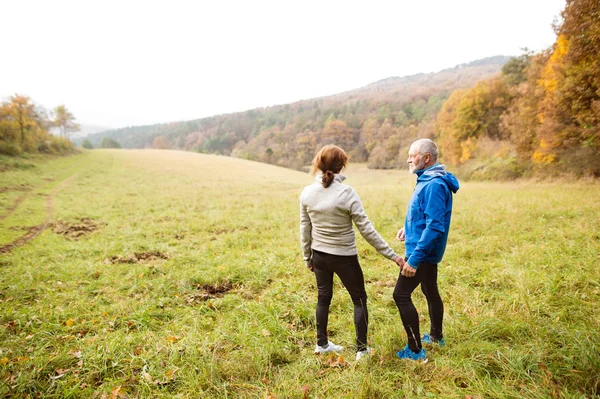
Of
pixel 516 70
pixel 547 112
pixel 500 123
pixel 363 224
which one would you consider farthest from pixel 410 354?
A: pixel 516 70

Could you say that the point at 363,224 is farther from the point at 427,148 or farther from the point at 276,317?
the point at 276,317

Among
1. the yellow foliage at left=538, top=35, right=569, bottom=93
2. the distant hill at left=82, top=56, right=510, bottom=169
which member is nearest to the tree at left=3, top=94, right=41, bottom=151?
the distant hill at left=82, top=56, right=510, bottom=169

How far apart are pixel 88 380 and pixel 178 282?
8.40 feet

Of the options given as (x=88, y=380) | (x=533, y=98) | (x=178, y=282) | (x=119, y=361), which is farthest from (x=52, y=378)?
(x=533, y=98)

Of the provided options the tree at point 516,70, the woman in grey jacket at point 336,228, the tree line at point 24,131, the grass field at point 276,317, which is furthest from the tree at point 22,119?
the tree at point 516,70

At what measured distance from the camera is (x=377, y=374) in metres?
2.88

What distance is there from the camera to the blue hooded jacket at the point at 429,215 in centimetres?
269

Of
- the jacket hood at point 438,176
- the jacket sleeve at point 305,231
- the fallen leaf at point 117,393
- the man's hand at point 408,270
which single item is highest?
the jacket hood at point 438,176

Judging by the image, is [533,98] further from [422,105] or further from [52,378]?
[422,105]

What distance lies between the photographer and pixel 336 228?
2.92 meters

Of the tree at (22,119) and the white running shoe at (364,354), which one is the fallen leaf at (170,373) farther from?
the tree at (22,119)

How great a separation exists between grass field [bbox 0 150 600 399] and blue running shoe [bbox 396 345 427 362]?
0.09 meters

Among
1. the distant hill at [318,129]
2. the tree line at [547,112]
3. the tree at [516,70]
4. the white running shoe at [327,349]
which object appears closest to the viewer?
the white running shoe at [327,349]

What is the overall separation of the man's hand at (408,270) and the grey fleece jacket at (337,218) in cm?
15
